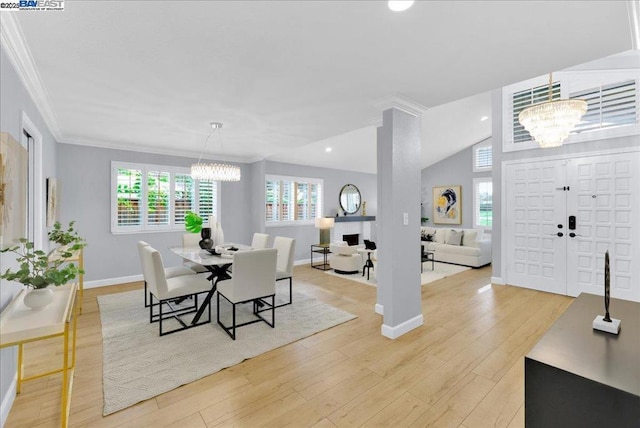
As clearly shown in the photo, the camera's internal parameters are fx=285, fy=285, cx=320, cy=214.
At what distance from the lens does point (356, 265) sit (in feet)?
18.2

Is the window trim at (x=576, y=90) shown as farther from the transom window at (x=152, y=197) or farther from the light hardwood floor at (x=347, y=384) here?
the transom window at (x=152, y=197)

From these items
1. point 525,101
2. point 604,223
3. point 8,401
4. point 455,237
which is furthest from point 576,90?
point 8,401

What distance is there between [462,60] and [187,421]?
3.08 meters

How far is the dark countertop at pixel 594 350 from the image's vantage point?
0.98m

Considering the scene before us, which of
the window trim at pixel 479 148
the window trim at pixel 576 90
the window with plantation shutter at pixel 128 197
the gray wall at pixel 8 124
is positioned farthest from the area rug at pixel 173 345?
the window trim at pixel 479 148

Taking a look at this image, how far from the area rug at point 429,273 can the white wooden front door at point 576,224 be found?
113cm

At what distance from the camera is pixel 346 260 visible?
5504 mm

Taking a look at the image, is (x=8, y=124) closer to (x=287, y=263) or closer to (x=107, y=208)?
(x=287, y=263)

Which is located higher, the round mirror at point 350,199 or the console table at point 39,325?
the round mirror at point 350,199

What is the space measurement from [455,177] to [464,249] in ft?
9.71

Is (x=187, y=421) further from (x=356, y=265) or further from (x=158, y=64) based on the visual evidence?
(x=356, y=265)

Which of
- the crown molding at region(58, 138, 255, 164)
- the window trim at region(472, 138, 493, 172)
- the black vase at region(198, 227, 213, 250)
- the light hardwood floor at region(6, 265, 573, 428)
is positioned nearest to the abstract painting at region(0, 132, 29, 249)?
the light hardwood floor at region(6, 265, 573, 428)

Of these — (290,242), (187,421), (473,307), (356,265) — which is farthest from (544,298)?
(187,421)

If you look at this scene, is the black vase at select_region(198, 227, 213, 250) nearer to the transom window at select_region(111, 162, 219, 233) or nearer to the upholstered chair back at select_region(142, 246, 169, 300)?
the upholstered chair back at select_region(142, 246, 169, 300)
